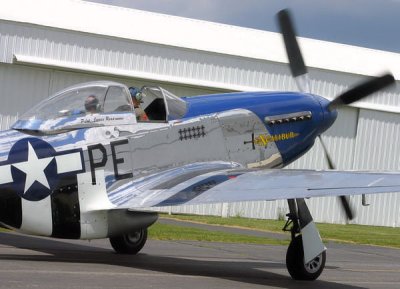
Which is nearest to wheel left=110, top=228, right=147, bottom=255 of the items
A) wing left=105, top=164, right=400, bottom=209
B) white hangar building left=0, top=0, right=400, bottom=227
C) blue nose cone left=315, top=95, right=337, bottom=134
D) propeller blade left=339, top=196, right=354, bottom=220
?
wing left=105, top=164, right=400, bottom=209

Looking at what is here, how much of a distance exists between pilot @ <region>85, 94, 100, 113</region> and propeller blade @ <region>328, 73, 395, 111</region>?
466 centimetres

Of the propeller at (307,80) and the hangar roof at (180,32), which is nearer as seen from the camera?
the propeller at (307,80)

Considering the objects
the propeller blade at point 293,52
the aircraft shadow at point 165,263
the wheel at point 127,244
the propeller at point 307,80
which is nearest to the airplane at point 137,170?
the aircraft shadow at point 165,263

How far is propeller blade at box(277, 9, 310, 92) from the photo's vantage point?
656 inches

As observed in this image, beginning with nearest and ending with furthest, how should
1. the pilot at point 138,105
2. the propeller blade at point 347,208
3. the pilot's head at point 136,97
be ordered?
the pilot at point 138,105 → the pilot's head at point 136,97 → the propeller blade at point 347,208

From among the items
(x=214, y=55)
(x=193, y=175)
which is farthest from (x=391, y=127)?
(x=193, y=175)

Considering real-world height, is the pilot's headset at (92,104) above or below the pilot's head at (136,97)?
below

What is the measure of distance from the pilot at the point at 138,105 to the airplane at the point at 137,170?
1.2 inches

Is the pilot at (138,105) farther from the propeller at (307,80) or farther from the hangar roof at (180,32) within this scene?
the hangar roof at (180,32)

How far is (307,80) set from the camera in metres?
16.8

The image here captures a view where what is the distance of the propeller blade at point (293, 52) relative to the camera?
54.6ft

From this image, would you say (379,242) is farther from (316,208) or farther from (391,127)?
(391,127)

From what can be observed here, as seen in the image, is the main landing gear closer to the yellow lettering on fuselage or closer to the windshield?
the yellow lettering on fuselage

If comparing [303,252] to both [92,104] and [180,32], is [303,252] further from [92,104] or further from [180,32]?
[180,32]
